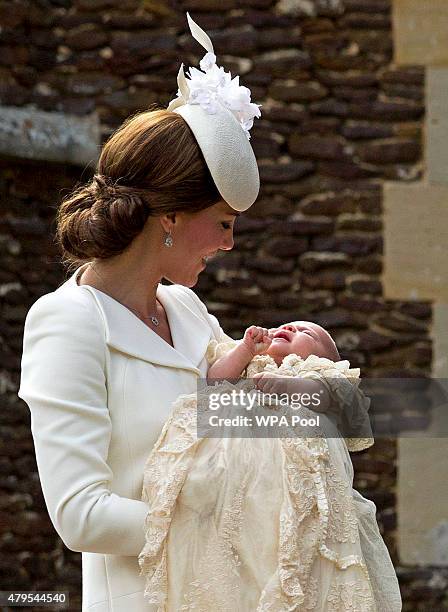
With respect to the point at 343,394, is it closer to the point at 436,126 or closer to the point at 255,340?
the point at 255,340

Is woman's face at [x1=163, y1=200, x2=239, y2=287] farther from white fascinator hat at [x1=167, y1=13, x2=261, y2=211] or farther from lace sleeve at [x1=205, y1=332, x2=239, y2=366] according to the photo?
lace sleeve at [x1=205, y1=332, x2=239, y2=366]

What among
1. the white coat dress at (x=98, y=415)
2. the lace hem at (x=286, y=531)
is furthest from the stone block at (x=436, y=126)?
the lace hem at (x=286, y=531)

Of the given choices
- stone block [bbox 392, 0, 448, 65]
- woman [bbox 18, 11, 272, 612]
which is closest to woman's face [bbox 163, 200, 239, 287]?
woman [bbox 18, 11, 272, 612]

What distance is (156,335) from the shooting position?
227 cm

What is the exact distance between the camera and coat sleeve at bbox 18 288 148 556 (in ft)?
6.63

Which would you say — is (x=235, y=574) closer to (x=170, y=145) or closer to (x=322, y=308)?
(x=170, y=145)

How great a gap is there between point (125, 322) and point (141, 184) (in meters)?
0.28

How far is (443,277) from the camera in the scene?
5.05m

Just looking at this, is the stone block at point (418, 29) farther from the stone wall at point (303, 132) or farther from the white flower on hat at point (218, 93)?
the white flower on hat at point (218, 93)

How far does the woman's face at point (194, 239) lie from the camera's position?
2.28m

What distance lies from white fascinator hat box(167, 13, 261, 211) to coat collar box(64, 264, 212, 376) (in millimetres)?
298

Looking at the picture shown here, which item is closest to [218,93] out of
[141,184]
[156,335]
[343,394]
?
[141,184]

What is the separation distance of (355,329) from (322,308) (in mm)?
177

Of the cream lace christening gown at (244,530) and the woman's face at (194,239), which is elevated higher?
the woman's face at (194,239)
